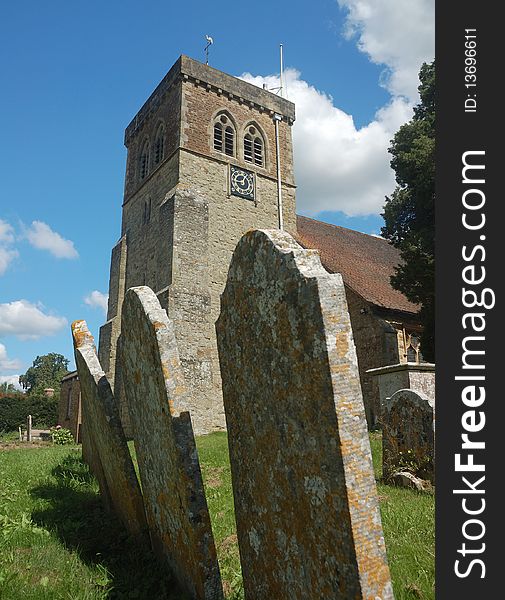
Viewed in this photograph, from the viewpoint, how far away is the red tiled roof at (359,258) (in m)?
19.3

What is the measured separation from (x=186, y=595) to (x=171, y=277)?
14863 millimetres

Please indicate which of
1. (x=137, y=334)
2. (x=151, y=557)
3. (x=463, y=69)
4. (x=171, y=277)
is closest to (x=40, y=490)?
(x=151, y=557)

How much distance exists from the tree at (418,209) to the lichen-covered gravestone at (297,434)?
1147 cm

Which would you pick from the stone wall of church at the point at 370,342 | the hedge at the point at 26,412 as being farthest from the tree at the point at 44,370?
the stone wall of church at the point at 370,342

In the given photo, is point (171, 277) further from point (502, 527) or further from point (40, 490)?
point (502, 527)

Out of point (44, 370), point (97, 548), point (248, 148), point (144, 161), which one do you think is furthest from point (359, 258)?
point (44, 370)

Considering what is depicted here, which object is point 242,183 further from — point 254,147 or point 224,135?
point 254,147

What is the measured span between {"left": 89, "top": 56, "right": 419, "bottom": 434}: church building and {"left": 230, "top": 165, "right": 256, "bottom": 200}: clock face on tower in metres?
0.05

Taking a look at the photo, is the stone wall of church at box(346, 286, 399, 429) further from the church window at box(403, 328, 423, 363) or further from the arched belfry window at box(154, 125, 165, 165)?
the arched belfry window at box(154, 125, 165, 165)

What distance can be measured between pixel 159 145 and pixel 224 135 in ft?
10.1

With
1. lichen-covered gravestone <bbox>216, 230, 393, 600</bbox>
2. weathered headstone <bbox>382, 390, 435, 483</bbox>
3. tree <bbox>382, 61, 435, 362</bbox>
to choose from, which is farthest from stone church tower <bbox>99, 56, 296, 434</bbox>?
lichen-covered gravestone <bbox>216, 230, 393, 600</bbox>

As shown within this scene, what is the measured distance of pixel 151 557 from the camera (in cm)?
349

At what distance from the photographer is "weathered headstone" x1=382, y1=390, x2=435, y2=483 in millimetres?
6027

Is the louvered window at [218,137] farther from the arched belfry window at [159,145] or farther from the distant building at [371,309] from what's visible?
the distant building at [371,309]
